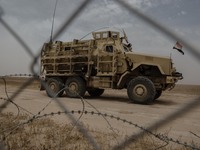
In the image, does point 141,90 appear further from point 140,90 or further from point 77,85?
point 77,85

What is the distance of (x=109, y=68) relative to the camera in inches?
502

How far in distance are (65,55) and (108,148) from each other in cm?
996

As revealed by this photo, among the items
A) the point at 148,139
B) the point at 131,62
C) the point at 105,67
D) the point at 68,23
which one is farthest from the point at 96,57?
the point at 68,23

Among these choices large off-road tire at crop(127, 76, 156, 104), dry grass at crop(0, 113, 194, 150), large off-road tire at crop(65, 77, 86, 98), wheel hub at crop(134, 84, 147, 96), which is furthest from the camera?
large off-road tire at crop(65, 77, 86, 98)

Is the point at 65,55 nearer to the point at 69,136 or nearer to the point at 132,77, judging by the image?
the point at 132,77

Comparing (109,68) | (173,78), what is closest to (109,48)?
(109,68)

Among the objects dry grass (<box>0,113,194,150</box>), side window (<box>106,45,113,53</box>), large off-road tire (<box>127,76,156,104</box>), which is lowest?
dry grass (<box>0,113,194,150</box>)

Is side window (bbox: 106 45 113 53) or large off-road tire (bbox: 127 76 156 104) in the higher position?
side window (bbox: 106 45 113 53)

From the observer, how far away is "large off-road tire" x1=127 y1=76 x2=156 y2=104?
11.5 meters

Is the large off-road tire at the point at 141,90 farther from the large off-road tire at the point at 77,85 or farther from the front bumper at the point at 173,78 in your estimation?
the large off-road tire at the point at 77,85

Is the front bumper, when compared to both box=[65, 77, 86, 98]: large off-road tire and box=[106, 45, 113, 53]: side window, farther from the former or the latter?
box=[65, 77, 86, 98]: large off-road tire

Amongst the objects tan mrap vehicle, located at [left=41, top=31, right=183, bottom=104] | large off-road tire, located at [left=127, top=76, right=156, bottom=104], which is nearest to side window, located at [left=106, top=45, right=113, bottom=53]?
tan mrap vehicle, located at [left=41, top=31, right=183, bottom=104]

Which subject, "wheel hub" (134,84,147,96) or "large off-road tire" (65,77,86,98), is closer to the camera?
"wheel hub" (134,84,147,96)

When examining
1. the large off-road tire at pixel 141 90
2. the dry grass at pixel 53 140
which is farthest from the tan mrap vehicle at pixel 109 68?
the dry grass at pixel 53 140
